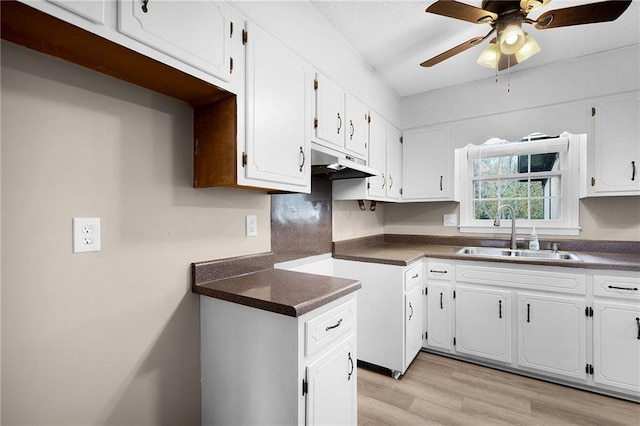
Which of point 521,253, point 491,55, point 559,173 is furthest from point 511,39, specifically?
point 521,253

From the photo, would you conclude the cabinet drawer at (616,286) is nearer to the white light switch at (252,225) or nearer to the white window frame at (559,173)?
the white window frame at (559,173)

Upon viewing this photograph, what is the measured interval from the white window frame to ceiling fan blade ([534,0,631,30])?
1219mm

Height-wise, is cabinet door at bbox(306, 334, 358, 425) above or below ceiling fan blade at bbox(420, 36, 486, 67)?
below

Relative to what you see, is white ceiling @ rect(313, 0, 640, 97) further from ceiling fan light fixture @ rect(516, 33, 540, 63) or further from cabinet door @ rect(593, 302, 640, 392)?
cabinet door @ rect(593, 302, 640, 392)

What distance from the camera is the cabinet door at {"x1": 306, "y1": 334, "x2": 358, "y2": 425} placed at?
116 cm

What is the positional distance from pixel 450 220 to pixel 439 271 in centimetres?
82

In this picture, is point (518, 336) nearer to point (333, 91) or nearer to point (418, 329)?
point (418, 329)

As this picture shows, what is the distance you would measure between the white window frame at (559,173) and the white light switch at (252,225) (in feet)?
6.99

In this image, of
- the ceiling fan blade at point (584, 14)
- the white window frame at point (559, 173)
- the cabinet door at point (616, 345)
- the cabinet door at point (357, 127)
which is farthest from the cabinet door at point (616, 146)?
the cabinet door at point (357, 127)

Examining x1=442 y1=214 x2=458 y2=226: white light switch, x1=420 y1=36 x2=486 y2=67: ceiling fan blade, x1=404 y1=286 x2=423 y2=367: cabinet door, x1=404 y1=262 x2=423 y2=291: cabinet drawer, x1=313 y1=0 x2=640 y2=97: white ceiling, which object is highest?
x1=313 y1=0 x2=640 y2=97: white ceiling

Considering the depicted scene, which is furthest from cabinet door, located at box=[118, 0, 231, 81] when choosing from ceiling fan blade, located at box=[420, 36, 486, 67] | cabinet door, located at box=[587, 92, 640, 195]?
cabinet door, located at box=[587, 92, 640, 195]

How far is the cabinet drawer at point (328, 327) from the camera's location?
114cm

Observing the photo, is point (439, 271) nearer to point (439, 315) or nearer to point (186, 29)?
point (439, 315)

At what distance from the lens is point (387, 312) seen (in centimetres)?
217
